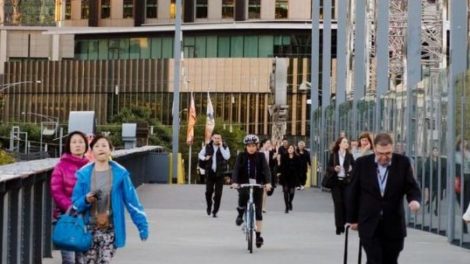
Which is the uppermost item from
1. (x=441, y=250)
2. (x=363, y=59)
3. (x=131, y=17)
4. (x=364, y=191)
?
(x=131, y=17)

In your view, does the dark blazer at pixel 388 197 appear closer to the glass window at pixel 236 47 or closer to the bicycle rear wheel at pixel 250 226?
the bicycle rear wheel at pixel 250 226

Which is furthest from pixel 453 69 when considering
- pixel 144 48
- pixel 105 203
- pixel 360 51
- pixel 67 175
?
pixel 144 48

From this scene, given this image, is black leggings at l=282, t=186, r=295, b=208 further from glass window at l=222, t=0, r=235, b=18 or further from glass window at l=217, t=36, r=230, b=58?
glass window at l=222, t=0, r=235, b=18

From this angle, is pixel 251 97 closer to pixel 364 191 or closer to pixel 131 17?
pixel 131 17

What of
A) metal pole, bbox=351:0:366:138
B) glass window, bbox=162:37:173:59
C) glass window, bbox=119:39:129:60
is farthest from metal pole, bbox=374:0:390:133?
glass window, bbox=119:39:129:60

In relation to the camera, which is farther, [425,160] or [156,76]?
→ [156,76]

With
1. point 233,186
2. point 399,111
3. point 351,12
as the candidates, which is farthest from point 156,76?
point 233,186

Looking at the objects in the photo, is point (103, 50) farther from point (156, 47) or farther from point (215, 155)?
point (215, 155)

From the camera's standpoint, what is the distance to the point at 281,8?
390ft

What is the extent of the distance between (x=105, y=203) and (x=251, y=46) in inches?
4157

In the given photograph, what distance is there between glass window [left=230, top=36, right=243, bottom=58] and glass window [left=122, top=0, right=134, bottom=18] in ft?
35.9

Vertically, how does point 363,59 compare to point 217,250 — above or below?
above

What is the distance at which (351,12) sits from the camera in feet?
154

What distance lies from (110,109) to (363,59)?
276 ft
